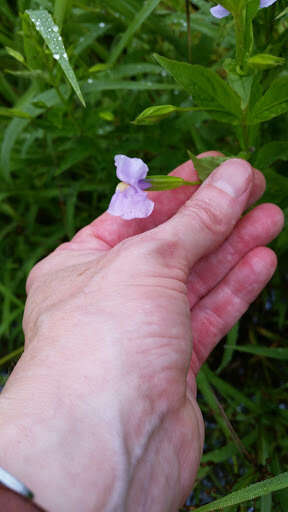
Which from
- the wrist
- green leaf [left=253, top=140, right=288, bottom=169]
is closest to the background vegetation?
green leaf [left=253, top=140, right=288, bottom=169]

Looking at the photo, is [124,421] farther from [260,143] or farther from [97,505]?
[260,143]

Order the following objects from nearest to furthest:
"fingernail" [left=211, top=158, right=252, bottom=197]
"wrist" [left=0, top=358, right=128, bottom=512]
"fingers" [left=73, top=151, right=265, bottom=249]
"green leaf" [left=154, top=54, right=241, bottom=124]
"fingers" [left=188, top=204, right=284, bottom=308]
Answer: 1. "wrist" [left=0, top=358, right=128, bottom=512]
2. "green leaf" [left=154, top=54, right=241, bottom=124]
3. "fingernail" [left=211, top=158, right=252, bottom=197]
4. "fingers" [left=188, top=204, right=284, bottom=308]
5. "fingers" [left=73, top=151, right=265, bottom=249]

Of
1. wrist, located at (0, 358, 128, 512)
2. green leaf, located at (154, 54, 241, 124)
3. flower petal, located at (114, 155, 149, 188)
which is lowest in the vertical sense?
wrist, located at (0, 358, 128, 512)

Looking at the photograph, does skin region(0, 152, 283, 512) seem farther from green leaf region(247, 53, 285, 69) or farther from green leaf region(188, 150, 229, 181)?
green leaf region(247, 53, 285, 69)

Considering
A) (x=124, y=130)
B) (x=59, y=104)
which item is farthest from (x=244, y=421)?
(x=59, y=104)

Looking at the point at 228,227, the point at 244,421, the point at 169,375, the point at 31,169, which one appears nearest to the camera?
the point at 169,375

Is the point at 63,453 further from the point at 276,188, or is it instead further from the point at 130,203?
the point at 276,188

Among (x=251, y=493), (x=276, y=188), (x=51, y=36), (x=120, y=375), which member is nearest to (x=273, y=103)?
(x=276, y=188)
